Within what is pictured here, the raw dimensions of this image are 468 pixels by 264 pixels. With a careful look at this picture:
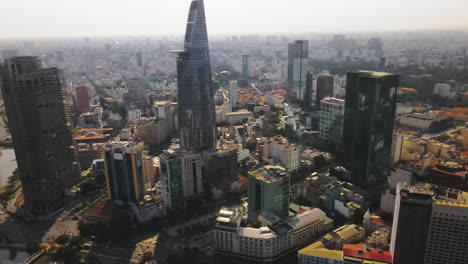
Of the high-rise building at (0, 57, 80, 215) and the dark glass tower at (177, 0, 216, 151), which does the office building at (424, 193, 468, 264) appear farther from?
the high-rise building at (0, 57, 80, 215)

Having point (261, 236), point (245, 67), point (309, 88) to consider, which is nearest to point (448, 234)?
point (261, 236)

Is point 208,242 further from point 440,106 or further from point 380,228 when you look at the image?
point 440,106

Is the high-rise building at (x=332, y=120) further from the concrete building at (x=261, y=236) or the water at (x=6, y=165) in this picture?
the water at (x=6, y=165)

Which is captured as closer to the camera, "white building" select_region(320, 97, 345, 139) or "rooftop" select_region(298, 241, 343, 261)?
"rooftop" select_region(298, 241, 343, 261)

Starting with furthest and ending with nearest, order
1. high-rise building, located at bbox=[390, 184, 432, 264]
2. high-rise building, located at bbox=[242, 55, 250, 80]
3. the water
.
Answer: high-rise building, located at bbox=[242, 55, 250, 80] → the water → high-rise building, located at bbox=[390, 184, 432, 264]

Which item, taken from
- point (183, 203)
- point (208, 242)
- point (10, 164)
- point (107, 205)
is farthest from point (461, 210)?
point (10, 164)

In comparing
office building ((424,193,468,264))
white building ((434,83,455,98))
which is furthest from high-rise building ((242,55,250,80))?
office building ((424,193,468,264))
